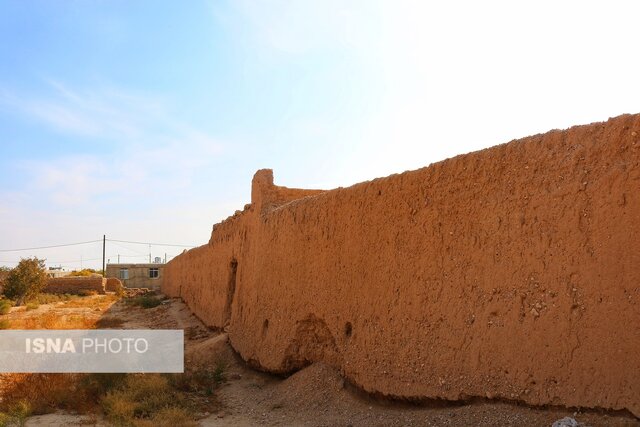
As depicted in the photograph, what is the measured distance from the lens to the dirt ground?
375cm

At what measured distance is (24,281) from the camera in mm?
24703

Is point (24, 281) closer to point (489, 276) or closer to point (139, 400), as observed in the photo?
point (139, 400)

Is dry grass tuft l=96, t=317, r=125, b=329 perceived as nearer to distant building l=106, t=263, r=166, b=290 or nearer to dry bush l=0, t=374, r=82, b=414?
dry bush l=0, t=374, r=82, b=414

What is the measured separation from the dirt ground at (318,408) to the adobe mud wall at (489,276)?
10 centimetres

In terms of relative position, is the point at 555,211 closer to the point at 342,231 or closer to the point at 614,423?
the point at 614,423

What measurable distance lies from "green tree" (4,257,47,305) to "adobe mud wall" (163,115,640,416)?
2156 centimetres

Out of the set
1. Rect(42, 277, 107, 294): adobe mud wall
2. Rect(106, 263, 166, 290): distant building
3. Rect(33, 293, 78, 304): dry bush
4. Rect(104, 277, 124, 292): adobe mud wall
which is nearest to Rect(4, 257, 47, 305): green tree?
Rect(33, 293, 78, 304): dry bush

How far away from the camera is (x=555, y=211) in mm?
3693

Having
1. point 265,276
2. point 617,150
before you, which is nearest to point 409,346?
point 617,150

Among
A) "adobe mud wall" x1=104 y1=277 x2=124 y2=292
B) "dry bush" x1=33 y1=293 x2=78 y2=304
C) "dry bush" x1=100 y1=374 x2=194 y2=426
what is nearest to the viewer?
"dry bush" x1=100 y1=374 x2=194 y2=426

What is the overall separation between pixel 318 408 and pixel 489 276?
9.24 ft

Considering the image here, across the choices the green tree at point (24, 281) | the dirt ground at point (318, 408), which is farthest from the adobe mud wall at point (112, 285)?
the dirt ground at point (318, 408)

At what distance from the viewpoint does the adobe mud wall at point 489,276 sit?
10.9ft

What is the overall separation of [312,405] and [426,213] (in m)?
2.65
